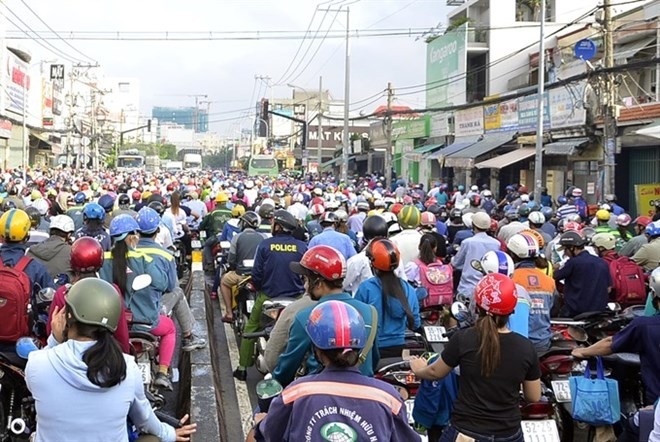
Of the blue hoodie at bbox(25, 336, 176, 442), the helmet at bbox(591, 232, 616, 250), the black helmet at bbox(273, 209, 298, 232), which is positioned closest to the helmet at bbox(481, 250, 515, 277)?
the black helmet at bbox(273, 209, 298, 232)

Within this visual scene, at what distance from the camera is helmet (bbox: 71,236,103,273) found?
599 centimetres

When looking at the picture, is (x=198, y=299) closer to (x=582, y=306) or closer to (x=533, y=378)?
(x=582, y=306)

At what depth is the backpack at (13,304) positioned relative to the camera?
19.1 feet

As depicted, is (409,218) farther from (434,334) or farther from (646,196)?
(646,196)

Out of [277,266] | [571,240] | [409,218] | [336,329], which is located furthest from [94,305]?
[409,218]

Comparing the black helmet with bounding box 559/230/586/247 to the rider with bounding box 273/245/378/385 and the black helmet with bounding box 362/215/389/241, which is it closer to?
the black helmet with bounding box 362/215/389/241

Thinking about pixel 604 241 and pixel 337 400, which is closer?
pixel 337 400

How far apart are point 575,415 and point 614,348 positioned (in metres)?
0.65

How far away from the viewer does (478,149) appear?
113 feet

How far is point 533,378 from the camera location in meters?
4.54

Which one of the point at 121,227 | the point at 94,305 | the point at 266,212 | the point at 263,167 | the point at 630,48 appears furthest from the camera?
the point at 263,167

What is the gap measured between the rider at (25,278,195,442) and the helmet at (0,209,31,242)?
367 centimetres

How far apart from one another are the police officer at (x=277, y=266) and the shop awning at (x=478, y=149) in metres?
25.8

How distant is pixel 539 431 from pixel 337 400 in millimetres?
2406
